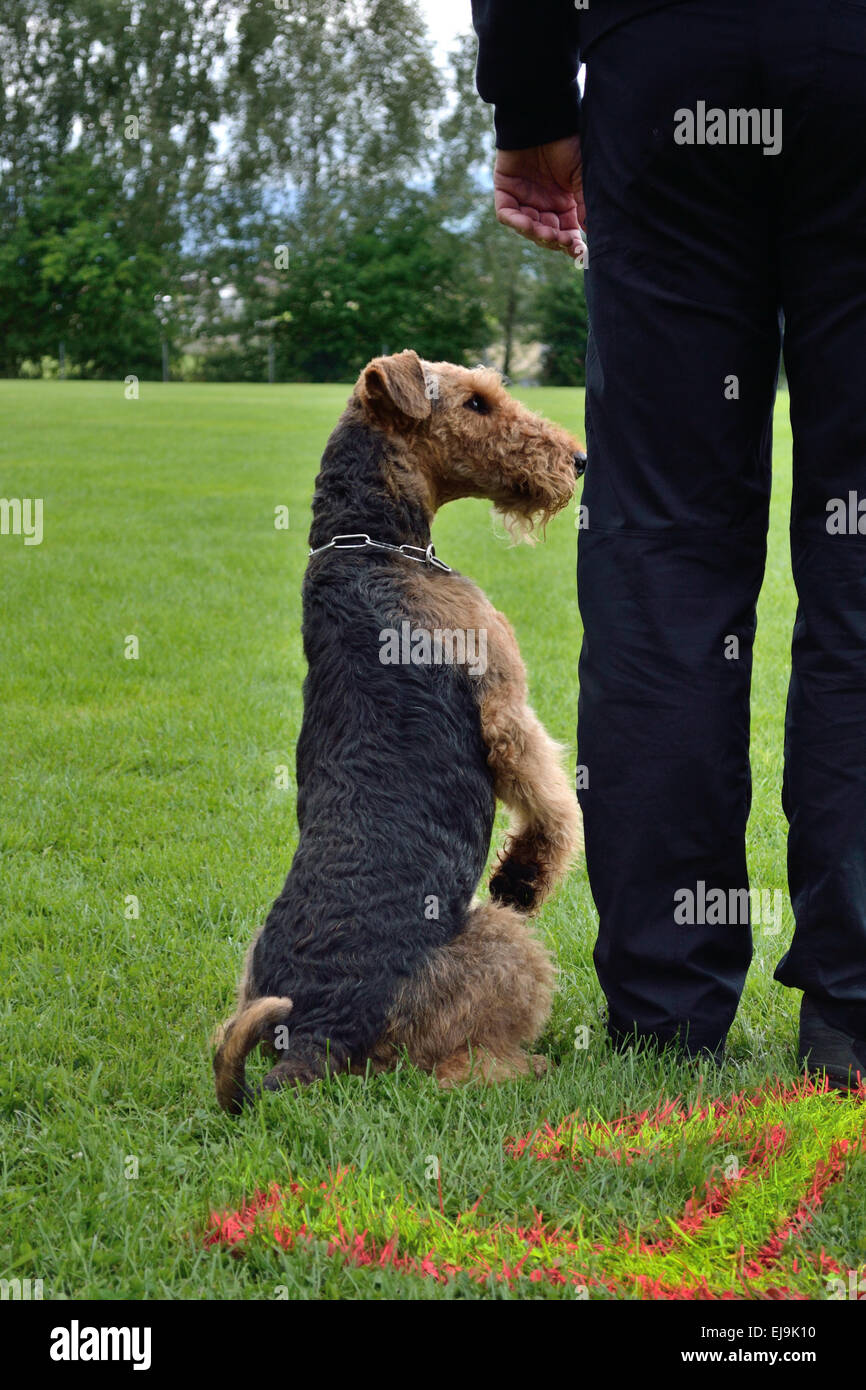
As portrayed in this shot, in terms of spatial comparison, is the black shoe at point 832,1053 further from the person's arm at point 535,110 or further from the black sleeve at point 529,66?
the black sleeve at point 529,66

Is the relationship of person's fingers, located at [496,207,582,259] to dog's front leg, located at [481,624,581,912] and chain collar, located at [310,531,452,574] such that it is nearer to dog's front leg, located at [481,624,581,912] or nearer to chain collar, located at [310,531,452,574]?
chain collar, located at [310,531,452,574]

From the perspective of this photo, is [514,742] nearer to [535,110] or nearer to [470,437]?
[470,437]

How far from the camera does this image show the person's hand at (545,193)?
2781mm

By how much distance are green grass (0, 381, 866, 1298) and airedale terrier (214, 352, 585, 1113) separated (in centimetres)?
14

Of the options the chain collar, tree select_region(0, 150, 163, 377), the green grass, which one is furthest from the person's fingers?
tree select_region(0, 150, 163, 377)

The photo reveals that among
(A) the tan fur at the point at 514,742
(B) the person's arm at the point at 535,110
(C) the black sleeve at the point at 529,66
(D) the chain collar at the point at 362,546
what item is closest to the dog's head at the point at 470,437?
(D) the chain collar at the point at 362,546

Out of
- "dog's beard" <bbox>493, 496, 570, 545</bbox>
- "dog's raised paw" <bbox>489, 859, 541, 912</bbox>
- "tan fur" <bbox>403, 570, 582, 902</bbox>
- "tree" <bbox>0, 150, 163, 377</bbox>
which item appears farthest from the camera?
"tree" <bbox>0, 150, 163, 377</bbox>

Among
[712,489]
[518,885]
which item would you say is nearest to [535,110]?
[712,489]

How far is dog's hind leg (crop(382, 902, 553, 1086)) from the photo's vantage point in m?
2.50

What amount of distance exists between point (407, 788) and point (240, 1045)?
641 mm

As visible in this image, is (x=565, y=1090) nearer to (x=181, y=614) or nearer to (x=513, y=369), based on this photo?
(x=181, y=614)

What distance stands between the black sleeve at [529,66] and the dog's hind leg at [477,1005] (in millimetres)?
1794

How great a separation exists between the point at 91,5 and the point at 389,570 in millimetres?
43437

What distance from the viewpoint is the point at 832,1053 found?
2527 mm
